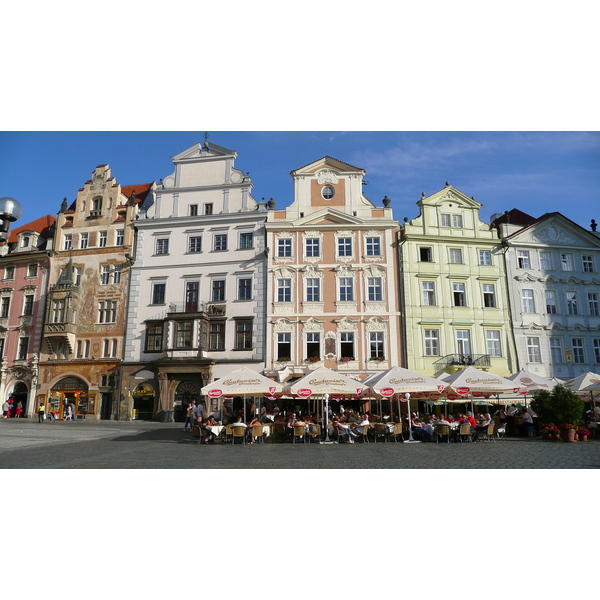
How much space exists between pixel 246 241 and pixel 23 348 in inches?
630

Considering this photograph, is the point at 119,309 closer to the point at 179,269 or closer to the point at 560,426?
the point at 179,269

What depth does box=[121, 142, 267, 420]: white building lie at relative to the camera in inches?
1139

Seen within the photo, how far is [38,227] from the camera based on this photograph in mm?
36375

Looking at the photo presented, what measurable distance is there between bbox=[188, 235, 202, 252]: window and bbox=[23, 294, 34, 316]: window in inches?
449

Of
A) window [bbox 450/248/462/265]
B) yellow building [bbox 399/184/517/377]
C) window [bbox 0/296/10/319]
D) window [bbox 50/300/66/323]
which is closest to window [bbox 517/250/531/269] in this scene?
yellow building [bbox 399/184/517/377]

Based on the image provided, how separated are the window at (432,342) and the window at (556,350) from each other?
644cm

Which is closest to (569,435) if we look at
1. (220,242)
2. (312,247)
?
(312,247)

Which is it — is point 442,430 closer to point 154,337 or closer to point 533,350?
point 533,350

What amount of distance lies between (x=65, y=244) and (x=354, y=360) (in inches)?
801

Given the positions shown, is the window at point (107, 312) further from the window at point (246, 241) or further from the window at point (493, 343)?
the window at point (493, 343)

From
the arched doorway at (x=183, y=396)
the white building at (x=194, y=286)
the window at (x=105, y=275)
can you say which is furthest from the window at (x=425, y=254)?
the window at (x=105, y=275)

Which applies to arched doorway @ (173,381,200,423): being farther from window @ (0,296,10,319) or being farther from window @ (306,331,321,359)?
window @ (0,296,10,319)

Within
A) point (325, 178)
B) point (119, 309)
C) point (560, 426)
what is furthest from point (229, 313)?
point (560, 426)

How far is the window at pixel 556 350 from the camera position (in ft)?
93.7
